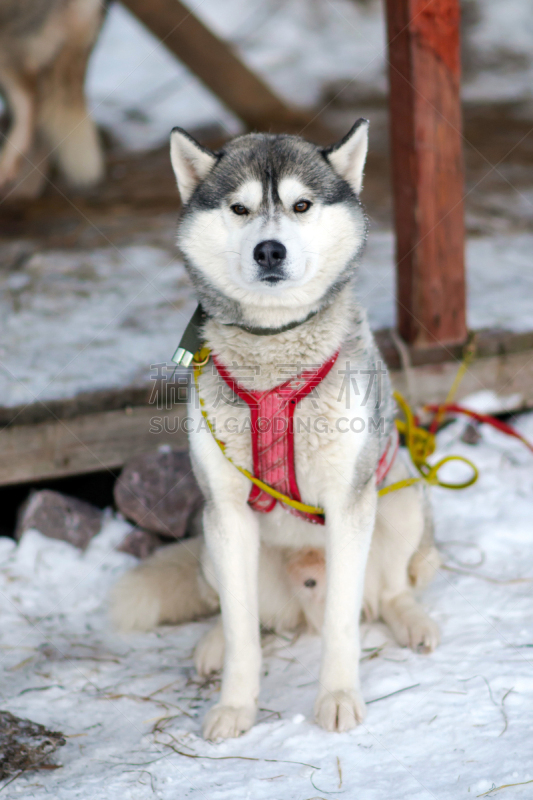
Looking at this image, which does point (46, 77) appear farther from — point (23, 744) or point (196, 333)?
point (23, 744)

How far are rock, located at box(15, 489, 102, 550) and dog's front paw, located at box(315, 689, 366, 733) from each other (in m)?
1.30

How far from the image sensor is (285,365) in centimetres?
188

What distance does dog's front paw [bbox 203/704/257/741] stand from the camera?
5.96 feet

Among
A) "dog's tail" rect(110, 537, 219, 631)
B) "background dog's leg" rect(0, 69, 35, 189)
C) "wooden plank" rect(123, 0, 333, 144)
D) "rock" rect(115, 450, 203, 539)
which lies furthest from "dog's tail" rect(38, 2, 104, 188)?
"dog's tail" rect(110, 537, 219, 631)

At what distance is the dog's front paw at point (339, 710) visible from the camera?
1.79 metres

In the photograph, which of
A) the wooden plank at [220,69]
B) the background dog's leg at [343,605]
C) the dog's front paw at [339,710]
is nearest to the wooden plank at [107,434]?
the background dog's leg at [343,605]

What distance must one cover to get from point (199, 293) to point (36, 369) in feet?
4.58

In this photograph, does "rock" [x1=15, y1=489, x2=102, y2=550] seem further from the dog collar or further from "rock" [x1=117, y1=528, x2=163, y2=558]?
the dog collar

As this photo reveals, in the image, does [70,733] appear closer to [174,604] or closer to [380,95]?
[174,604]

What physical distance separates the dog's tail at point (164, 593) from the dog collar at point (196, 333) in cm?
70

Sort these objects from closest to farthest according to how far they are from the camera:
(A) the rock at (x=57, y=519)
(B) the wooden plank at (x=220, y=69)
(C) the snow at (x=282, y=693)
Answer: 1. (C) the snow at (x=282, y=693)
2. (A) the rock at (x=57, y=519)
3. (B) the wooden plank at (x=220, y=69)

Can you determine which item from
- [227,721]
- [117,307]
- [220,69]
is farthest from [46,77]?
[227,721]

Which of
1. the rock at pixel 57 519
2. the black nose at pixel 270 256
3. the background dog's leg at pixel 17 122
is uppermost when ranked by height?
the background dog's leg at pixel 17 122

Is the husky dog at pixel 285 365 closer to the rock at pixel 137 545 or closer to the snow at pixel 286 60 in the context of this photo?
the rock at pixel 137 545
